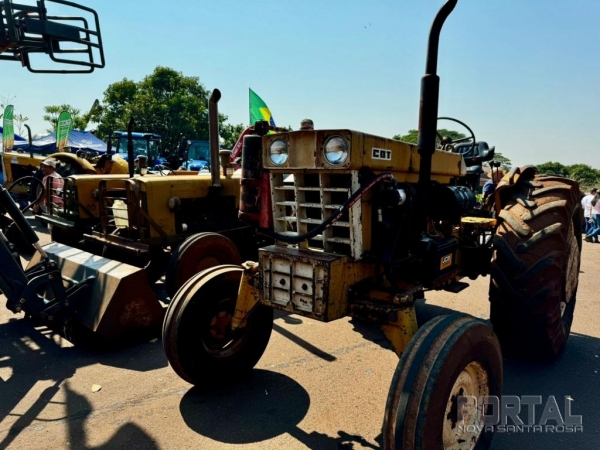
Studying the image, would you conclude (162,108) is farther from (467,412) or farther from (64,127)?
(467,412)

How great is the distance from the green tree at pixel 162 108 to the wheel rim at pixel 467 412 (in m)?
30.5

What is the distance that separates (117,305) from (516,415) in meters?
3.12

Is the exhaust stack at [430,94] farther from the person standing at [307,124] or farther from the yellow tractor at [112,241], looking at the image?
the yellow tractor at [112,241]

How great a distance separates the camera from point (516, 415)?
2.82 m

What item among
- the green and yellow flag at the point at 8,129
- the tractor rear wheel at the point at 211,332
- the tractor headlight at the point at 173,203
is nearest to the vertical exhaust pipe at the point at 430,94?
the tractor rear wheel at the point at 211,332

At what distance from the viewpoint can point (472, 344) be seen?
6.66 feet

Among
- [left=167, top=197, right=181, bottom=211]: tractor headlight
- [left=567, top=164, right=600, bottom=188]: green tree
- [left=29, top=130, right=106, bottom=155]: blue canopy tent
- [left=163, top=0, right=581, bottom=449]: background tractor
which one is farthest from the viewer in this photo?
[left=567, top=164, right=600, bottom=188]: green tree

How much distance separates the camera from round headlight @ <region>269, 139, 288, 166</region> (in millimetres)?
2485

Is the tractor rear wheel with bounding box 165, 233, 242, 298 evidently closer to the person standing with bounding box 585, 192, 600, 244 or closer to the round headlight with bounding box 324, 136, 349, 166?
the round headlight with bounding box 324, 136, 349, 166

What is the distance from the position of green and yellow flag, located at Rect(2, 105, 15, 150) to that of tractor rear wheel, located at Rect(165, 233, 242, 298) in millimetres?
11353

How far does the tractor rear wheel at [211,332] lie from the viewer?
2820mm

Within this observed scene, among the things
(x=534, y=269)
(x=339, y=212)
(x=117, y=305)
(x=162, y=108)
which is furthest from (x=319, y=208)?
(x=162, y=108)

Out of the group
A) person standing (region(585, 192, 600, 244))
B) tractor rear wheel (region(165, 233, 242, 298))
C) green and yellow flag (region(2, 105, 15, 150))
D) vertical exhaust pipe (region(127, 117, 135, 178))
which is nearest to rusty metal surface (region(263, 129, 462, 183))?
tractor rear wheel (region(165, 233, 242, 298))

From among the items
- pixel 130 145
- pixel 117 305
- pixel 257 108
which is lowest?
pixel 117 305
